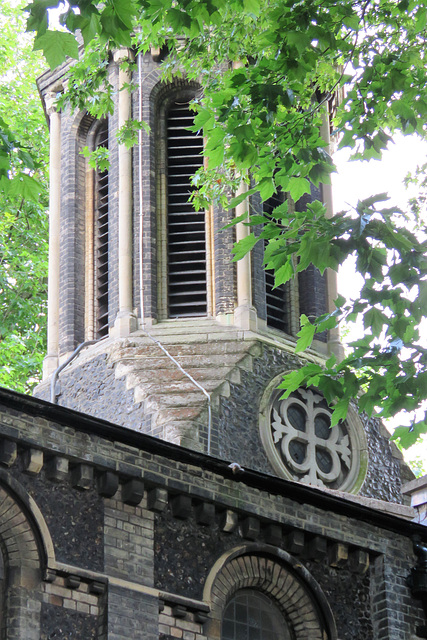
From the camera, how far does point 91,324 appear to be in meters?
23.6

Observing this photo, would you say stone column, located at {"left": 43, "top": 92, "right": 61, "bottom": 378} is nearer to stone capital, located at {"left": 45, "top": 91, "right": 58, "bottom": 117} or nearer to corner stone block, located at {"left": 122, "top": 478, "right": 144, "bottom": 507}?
stone capital, located at {"left": 45, "top": 91, "right": 58, "bottom": 117}

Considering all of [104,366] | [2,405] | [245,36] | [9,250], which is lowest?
[2,405]

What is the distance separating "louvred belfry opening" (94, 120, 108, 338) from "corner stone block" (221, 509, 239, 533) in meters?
6.48

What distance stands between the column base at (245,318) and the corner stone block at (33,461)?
7.18 meters

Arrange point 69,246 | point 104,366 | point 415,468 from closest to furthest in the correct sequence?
point 104,366
point 69,246
point 415,468

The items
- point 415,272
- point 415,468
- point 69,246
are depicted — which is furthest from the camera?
point 415,468

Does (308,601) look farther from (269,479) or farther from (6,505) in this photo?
(6,505)

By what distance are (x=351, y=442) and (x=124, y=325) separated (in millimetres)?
3896

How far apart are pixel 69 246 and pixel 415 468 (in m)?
12.6

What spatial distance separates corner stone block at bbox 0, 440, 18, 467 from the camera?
1549 cm

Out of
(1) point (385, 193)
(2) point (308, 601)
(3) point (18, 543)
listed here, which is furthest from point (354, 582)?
(1) point (385, 193)

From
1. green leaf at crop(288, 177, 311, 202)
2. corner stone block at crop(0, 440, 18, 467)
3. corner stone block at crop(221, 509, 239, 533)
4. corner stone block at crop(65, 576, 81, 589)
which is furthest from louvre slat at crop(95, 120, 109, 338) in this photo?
green leaf at crop(288, 177, 311, 202)

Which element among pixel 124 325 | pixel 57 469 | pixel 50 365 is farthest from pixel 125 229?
pixel 57 469

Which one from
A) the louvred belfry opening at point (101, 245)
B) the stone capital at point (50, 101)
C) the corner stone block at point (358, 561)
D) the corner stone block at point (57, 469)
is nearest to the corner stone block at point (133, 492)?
the corner stone block at point (57, 469)
